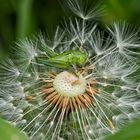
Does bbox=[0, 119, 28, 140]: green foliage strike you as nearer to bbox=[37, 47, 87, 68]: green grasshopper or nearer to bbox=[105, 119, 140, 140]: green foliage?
bbox=[105, 119, 140, 140]: green foliage

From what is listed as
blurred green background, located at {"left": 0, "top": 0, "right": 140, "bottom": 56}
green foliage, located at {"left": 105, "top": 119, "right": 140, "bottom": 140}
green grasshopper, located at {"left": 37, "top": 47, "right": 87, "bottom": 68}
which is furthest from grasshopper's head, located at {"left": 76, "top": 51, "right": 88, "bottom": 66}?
green foliage, located at {"left": 105, "top": 119, "right": 140, "bottom": 140}

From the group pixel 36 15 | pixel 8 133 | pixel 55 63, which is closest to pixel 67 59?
pixel 55 63

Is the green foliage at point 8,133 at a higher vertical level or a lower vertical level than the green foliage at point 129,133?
lower

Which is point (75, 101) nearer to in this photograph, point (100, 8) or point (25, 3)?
point (100, 8)

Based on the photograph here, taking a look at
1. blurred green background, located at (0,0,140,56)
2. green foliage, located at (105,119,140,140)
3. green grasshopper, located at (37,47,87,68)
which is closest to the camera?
green foliage, located at (105,119,140,140)

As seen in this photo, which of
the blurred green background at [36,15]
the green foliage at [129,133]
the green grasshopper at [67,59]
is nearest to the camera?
the green foliage at [129,133]

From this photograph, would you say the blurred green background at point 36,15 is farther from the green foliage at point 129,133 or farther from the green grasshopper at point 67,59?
the green foliage at point 129,133

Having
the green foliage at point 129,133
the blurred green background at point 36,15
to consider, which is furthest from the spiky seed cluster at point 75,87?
the green foliage at point 129,133
